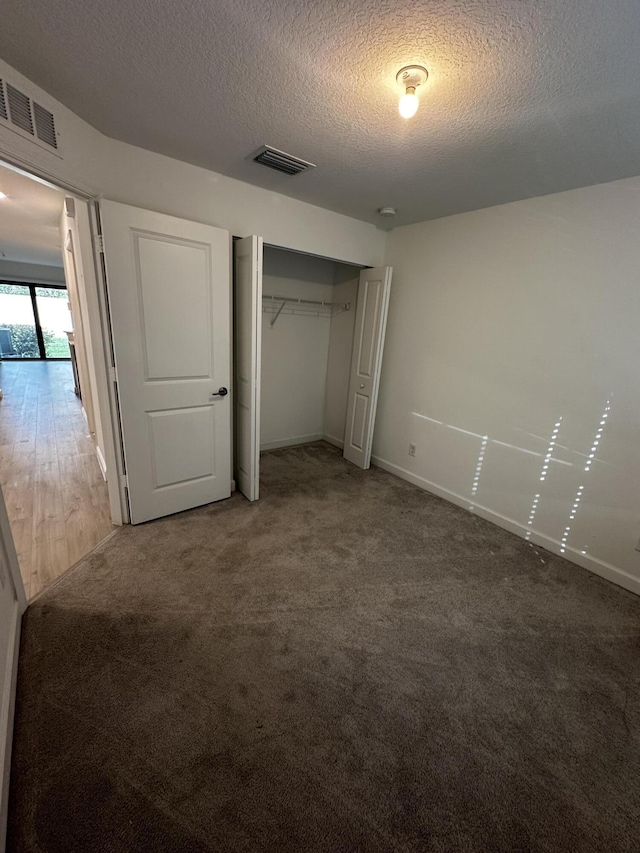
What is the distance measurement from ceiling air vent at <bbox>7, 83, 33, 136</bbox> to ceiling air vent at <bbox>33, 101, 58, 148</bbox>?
0.04 metres

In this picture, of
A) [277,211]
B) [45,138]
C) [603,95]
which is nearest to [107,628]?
[45,138]

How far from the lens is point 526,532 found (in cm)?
270

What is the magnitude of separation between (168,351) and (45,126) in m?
1.23

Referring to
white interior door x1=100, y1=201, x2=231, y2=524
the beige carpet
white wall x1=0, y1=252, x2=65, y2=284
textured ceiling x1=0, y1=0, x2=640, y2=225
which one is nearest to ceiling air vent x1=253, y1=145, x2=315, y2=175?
textured ceiling x1=0, y1=0, x2=640, y2=225

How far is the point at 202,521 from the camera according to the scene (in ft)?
8.76

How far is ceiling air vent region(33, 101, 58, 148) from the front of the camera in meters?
1.61

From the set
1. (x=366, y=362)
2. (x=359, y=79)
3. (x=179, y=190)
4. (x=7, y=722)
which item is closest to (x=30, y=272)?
(x=179, y=190)

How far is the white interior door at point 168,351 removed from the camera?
217cm

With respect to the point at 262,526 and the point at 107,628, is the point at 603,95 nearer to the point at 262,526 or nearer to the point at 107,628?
the point at 262,526

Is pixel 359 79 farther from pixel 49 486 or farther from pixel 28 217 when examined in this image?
pixel 28 217

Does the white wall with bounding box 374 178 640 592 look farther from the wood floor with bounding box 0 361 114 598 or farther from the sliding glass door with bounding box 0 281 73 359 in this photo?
the sliding glass door with bounding box 0 281 73 359

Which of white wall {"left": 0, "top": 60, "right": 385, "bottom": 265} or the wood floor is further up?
white wall {"left": 0, "top": 60, "right": 385, "bottom": 265}

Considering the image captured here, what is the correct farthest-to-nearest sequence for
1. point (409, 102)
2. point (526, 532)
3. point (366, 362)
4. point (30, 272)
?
point (30, 272)
point (366, 362)
point (526, 532)
point (409, 102)

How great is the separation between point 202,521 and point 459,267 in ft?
9.91
